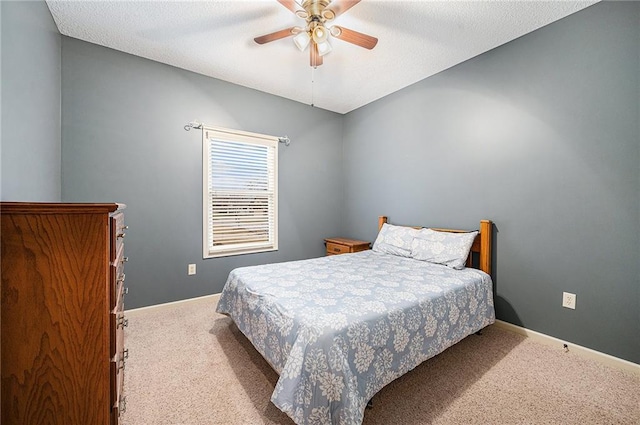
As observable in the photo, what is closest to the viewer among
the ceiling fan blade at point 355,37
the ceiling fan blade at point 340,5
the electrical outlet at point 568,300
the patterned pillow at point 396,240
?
the ceiling fan blade at point 340,5

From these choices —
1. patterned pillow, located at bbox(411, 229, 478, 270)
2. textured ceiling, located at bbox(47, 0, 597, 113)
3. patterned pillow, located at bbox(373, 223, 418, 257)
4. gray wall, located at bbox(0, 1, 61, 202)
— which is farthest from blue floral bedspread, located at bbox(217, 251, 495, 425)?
textured ceiling, located at bbox(47, 0, 597, 113)

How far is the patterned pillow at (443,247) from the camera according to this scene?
2490mm

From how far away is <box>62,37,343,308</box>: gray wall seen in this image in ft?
8.20

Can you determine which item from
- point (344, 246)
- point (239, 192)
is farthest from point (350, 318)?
point (239, 192)

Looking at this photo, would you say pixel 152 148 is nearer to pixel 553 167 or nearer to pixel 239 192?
pixel 239 192

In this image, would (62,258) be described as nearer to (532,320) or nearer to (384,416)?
(384,416)

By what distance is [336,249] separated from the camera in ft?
12.9

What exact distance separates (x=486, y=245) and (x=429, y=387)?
147cm

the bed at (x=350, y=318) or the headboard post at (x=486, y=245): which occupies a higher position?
the headboard post at (x=486, y=245)

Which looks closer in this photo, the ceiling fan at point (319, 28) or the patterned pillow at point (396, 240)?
the ceiling fan at point (319, 28)

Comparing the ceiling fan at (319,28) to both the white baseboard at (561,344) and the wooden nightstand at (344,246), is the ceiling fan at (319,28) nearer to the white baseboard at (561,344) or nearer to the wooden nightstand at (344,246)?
the wooden nightstand at (344,246)

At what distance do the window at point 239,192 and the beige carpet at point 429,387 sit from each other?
4.30 ft

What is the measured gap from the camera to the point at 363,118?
4.03 meters

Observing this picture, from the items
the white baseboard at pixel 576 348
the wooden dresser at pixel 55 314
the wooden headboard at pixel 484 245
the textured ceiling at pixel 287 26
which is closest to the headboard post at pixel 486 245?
the wooden headboard at pixel 484 245
